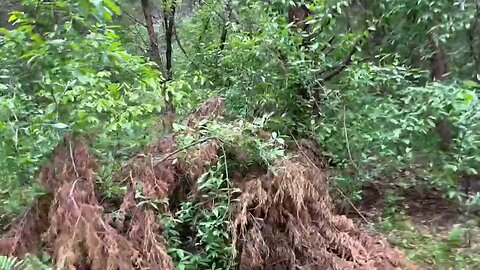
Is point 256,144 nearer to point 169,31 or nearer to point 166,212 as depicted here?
point 166,212

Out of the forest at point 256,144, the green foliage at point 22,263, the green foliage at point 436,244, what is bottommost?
the green foliage at point 436,244

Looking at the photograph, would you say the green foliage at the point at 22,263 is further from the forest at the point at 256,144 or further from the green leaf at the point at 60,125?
the green leaf at the point at 60,125

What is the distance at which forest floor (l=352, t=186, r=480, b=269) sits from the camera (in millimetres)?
4086

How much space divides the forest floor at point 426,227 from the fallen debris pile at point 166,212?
43 centimetres

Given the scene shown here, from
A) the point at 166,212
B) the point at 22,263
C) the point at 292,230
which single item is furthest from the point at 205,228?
the point at 22,263

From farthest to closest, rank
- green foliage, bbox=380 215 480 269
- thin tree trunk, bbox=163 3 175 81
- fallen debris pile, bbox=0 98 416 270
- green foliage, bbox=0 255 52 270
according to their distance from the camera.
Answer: thin tree trunk, bbox=163 3 175 81 → green foliage, bbox=380 215 480 269 → fallen debris pile, bbox=0 98 416 270 → green foliage, bbox=0 255 52 270

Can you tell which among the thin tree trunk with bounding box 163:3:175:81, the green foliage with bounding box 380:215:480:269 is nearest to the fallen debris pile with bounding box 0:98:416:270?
the green foliage with bounding box 380:215:480:269

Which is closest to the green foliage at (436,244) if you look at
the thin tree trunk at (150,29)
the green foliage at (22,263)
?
the green foliage at (22,263)

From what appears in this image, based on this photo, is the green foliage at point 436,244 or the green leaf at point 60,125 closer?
the green leaf at point 60,125

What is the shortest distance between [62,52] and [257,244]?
1.68 metres

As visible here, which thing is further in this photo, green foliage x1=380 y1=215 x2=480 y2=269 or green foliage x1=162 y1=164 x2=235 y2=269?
green foliage x1=380 y1=215 x2=480 y2=269

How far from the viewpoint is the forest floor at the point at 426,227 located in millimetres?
4086

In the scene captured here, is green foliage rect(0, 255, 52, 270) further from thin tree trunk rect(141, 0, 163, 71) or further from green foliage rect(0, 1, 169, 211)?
thin tree trunk rect(141, 0, 163, 71)

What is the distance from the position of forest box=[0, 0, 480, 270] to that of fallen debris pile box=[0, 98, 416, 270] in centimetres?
1
